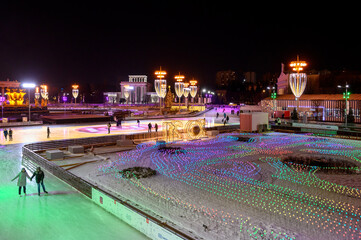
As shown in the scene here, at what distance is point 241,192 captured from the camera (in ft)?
32.5

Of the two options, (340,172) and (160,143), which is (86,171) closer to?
(160,143)

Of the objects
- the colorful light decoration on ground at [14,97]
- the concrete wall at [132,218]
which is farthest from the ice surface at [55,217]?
the colorful light decoration on ground at [14,97]

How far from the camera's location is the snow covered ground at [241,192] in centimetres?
711

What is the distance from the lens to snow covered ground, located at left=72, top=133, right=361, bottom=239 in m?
7.11

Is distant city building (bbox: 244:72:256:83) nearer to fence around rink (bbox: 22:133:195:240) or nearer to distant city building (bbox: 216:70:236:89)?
distant city building (bbox: 216:70:236:89)

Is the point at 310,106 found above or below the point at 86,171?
above

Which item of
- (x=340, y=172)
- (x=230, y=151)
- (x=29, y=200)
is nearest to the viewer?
(x=29, y=200)

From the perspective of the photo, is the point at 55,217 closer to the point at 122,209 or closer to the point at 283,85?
the point at 122,209

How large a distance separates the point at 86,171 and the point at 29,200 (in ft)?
11.8

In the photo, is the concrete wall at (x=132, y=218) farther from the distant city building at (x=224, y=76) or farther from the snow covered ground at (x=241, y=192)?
the distant city building at (x=224, y=76)

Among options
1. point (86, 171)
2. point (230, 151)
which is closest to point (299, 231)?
point (86, 171)

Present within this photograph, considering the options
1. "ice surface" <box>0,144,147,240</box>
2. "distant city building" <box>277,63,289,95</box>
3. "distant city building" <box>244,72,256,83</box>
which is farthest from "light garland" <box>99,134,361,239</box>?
"distant city building" <box>244,72,256,83</box>

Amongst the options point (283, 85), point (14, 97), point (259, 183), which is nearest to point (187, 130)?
point (259, 183)

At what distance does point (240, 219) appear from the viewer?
7.54 meters
